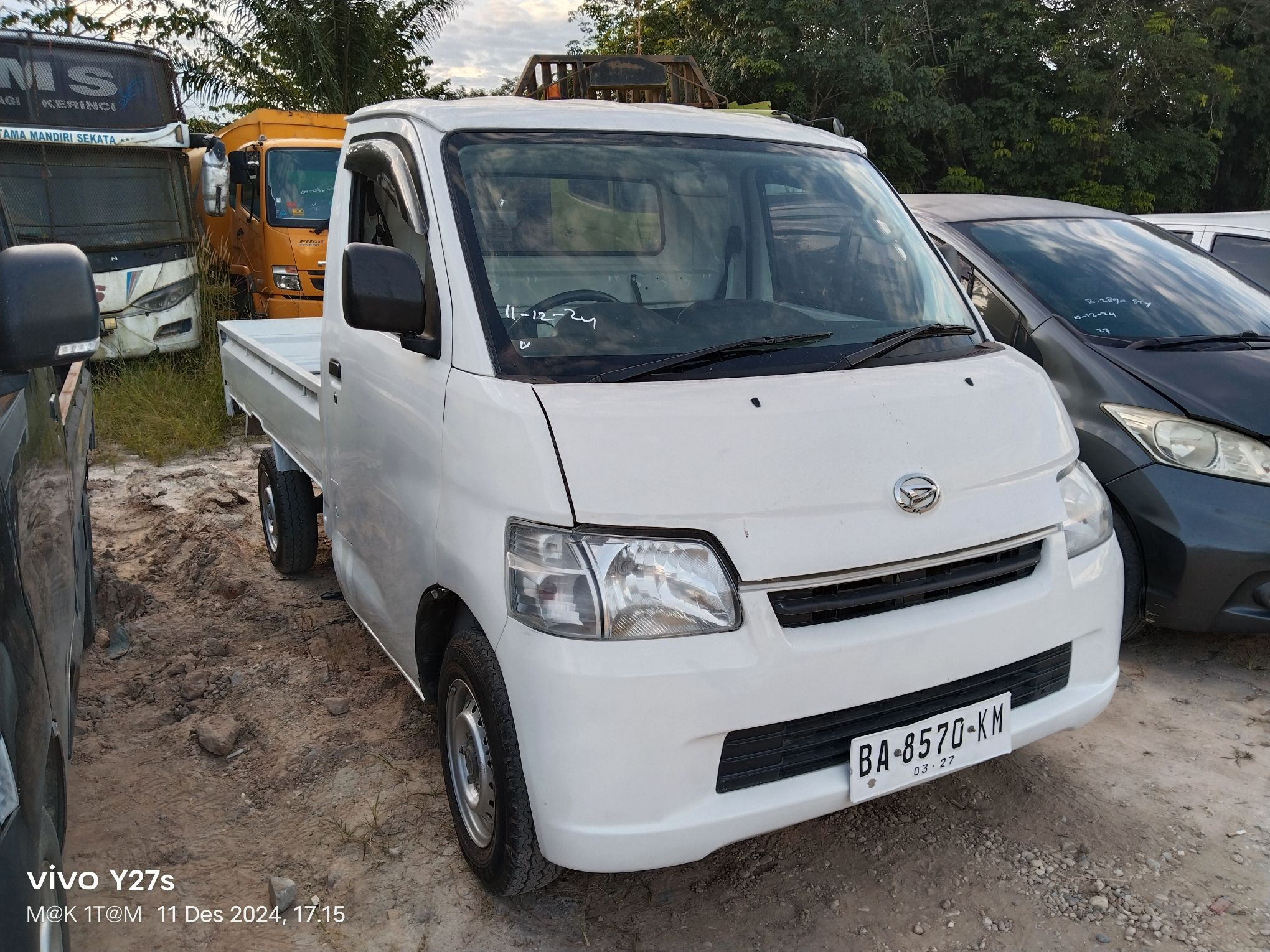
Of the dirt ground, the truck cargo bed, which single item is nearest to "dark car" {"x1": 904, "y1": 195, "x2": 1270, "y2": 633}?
the dirt ground

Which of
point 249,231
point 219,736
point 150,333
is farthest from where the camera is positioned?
point 249,231

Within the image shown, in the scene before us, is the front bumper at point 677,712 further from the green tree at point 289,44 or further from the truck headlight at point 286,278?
the green tree at point 289,44

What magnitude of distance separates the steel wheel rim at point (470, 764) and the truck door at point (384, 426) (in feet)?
0.95

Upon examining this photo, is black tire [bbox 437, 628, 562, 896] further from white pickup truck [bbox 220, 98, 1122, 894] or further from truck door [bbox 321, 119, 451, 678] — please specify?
truck door [bbox 321, 119, 451, 678]

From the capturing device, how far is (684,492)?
6.89 feet

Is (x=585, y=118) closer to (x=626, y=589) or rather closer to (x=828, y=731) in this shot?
(x=626, y=589)

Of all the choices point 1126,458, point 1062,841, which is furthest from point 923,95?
point 1062,841

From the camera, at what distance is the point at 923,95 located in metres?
18.5

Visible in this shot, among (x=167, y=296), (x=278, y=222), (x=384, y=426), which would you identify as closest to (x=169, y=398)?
(x=167, y=296)

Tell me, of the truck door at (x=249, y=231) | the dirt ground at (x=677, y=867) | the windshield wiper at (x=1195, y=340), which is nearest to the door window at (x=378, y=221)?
the dirt ground at (x=677, y=867)

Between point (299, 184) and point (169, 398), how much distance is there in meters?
3.89

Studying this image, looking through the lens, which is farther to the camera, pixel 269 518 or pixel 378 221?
pixel 269 518

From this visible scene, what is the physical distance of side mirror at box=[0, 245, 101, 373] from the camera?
1.82m

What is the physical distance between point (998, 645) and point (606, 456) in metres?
1.03
